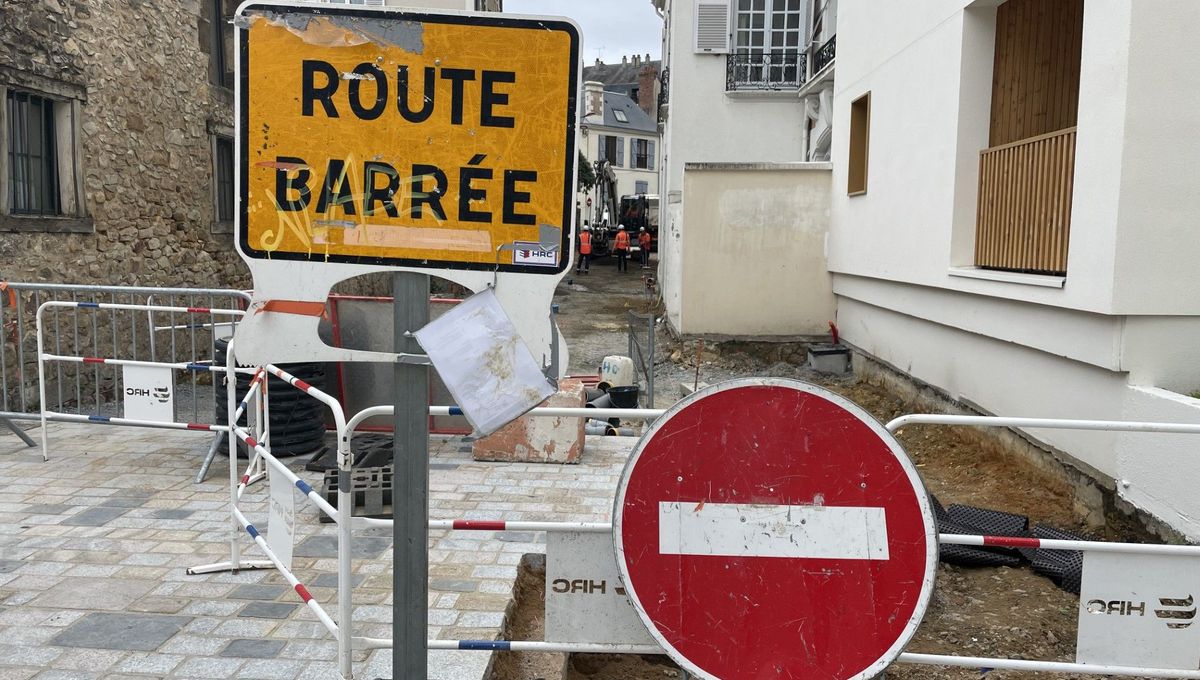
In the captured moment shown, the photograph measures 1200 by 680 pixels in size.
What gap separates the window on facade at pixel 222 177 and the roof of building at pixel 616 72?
60.8 meters

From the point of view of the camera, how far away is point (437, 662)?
3.75m

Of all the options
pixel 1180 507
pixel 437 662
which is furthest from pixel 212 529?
pixel 1180 507

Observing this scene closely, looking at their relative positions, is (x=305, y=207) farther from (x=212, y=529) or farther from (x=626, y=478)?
(x=212, y=529)

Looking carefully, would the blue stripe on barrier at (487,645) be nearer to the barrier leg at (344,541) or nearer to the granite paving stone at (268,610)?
the barrier leg at (344,541)

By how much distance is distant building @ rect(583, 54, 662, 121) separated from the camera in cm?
6047

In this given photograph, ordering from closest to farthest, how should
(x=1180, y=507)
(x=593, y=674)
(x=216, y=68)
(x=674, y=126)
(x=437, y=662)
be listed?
(x=437, y=662) → (x=593, y=674) → (x=1180, y=507) → (x=216, y=68) → (x=674, y=126)

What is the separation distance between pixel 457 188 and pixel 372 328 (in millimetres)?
6108

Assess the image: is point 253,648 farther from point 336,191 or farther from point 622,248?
point 622,248

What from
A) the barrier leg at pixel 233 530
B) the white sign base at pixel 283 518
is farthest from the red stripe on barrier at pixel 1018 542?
the barrier leg at pixel 233 530

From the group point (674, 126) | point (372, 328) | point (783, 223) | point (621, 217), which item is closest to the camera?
point (372, 328)

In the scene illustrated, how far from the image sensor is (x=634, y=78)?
71312 millimetres

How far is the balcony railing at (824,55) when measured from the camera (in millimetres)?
16703

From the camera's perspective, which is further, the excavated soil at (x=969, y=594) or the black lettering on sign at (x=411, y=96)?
the excavated soil at (x=969, y=594)

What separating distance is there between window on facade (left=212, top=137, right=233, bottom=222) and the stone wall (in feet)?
0.59
